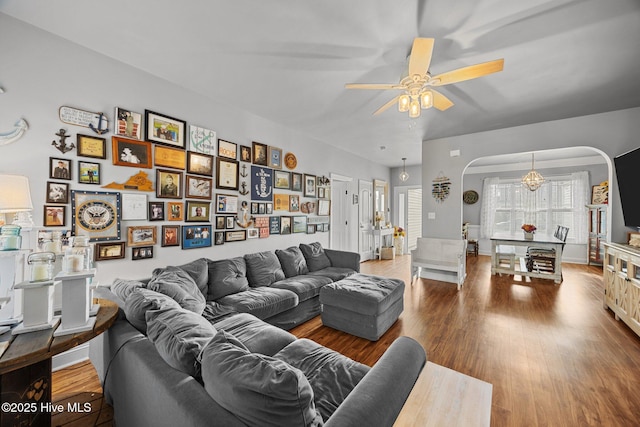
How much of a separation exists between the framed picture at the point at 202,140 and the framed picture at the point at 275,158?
913mm

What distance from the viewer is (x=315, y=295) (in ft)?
10.1

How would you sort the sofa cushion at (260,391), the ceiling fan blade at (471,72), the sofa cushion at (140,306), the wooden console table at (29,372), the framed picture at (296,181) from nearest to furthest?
the sofa cushion at (260,391)
the wooden console table at (29,372)
the sofa cushion at (140,306)
the ceiling fan blade at (471,72)
the framed picture at (296,181)

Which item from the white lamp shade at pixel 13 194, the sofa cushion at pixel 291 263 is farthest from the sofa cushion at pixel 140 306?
the sofa cushion at pixel 291 263

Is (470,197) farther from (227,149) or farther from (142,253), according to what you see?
(142,253)

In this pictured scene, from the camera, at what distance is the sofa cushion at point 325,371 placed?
1.24 meters

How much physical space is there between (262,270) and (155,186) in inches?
58.4

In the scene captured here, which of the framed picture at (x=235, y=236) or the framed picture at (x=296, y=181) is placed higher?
the framed picture at (x=296, y=181)

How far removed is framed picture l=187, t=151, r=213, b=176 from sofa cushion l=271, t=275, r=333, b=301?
1586 millimetres

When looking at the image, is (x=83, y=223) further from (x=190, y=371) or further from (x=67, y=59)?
(x=190, y=371)

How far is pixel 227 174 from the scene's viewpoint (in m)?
3.27

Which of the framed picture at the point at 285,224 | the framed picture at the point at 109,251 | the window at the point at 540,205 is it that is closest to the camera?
the framed picture at the point at 109,251

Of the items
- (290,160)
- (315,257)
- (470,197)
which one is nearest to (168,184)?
(290,160)

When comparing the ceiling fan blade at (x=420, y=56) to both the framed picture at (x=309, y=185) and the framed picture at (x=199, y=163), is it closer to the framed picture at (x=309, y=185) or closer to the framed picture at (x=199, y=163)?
the framed picture at (x=199, y=163)

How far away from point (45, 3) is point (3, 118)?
87 cm
